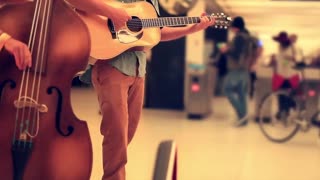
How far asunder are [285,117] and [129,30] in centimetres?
373

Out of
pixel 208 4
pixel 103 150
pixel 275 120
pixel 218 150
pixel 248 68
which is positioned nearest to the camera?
pixel 103 150

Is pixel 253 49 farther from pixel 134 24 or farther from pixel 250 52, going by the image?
pixel 134 24

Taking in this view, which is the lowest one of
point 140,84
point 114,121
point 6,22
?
point 114,121

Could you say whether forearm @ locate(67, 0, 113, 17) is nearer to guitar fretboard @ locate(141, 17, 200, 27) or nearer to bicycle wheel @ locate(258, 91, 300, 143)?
guitar fretboard @ locate(141, 17, 200, 27)

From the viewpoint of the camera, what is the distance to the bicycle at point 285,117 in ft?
17.1

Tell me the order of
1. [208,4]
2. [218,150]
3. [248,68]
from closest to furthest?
[208,4] → [218,150] → [248,68]

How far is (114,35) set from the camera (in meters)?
1.81

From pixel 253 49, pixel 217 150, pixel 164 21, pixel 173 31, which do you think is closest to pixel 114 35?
pixel 164 21

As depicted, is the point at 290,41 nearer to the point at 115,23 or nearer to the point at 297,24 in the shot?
the point at 297,24

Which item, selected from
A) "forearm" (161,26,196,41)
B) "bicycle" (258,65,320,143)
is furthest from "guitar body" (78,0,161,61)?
"bicycle" (258,65,320,143)

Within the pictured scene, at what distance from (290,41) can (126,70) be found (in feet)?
14.1

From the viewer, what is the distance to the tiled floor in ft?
11.9

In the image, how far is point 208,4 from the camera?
3.12m

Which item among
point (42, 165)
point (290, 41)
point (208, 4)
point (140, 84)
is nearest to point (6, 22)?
point (42, 165)
